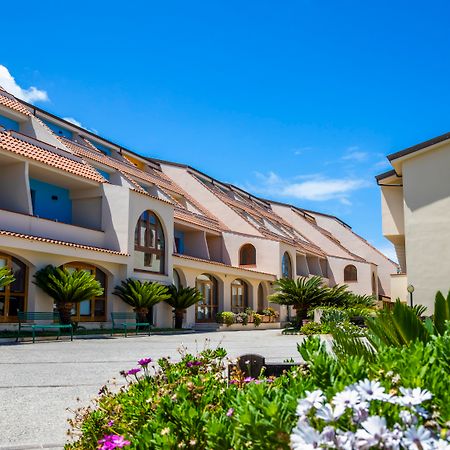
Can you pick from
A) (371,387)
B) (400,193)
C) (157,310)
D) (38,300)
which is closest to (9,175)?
(38,300)

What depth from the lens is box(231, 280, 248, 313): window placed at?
3806cm

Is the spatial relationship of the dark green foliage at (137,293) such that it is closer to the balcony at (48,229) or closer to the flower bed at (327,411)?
the balcony at (48,229)

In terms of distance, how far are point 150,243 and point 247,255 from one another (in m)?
15.4

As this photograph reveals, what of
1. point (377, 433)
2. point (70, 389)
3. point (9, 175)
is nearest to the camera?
point (377, 433)

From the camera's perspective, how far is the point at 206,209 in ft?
149

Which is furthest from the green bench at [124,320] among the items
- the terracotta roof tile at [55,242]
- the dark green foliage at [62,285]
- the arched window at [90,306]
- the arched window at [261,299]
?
the arched window at [261,299]

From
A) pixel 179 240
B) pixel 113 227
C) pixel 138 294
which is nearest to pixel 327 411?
pixel 138 294

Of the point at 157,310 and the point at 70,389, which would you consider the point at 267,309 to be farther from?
the point at 70,389

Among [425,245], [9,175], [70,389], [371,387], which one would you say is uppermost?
[9,175]

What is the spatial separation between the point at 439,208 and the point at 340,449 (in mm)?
19710

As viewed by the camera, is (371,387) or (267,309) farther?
(267,309)

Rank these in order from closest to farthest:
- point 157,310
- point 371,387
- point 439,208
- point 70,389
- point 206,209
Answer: point 371,387, point 70,389, point 439,208, point 157,310, point 206,209

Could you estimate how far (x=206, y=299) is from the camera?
3559cm

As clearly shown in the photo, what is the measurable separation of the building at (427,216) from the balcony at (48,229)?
1330 cm
